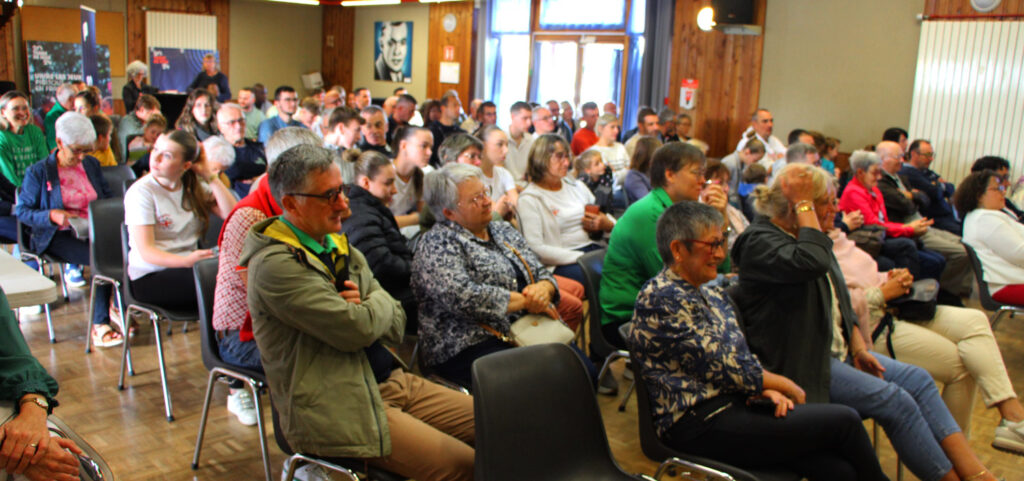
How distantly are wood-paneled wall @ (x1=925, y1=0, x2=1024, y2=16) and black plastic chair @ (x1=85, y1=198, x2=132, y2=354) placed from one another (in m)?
8.28

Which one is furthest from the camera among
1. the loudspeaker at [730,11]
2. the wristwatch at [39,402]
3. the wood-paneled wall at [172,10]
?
the wood-paneled wall at [172,10]

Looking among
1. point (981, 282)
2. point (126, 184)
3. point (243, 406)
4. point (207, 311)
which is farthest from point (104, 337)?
point (981, 282)

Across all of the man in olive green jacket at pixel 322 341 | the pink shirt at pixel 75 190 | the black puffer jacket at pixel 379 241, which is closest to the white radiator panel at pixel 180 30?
the pink shirt at pixel 75 190

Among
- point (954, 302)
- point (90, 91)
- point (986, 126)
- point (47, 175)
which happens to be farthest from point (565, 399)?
point (986, 126)

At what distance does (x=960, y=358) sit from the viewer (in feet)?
10.5

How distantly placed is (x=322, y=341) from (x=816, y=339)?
164 cm

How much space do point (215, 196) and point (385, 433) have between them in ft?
6.95

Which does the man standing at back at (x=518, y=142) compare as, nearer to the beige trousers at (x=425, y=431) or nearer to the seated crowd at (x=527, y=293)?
the seated crowd at (x=527, y=293)

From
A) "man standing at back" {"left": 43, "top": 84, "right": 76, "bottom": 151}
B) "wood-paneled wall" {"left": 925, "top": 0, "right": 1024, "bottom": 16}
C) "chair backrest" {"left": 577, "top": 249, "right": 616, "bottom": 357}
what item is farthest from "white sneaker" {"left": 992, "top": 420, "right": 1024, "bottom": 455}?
"man standing at back" {"left": 43, "top": 84, "right": 76, "bottom": 151}

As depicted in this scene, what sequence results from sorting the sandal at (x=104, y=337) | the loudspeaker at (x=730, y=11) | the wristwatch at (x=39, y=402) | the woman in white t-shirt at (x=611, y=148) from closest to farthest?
the wristwatch at (x=39, y=402) < the sandal at (x=104, y=337) < the woman in white t-shirt at (x=611, y=148) < the loudspeaker at (x=730, y=11)

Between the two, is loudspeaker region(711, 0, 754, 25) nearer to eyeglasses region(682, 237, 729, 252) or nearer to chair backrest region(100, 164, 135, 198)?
chair backrest region(100, 164, 135, 198)

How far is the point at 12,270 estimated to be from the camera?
2.32 metres

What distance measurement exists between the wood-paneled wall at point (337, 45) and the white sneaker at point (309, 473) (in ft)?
43.3

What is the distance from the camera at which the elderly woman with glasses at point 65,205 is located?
4.08 metres
